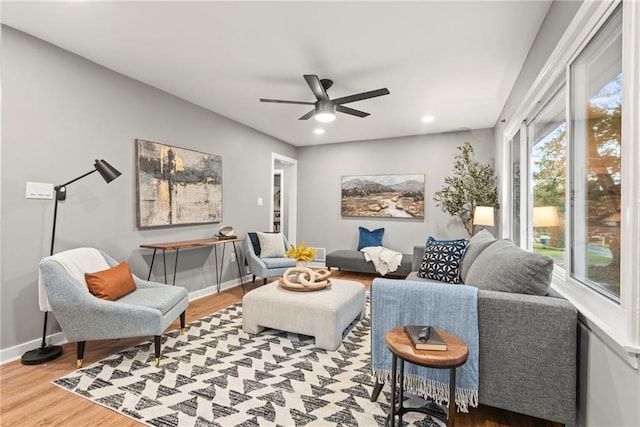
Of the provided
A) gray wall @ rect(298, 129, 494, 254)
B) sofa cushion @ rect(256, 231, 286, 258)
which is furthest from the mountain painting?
sofa cushion @ rect(256, 231, 286, 258)

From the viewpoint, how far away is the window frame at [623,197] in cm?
105

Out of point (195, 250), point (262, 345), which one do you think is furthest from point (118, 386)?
point (195, 250)

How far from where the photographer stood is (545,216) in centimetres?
253

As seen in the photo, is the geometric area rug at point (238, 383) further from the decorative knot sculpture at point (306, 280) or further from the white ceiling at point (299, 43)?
the white ceiling at point (299, 43)

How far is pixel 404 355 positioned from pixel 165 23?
2.75m

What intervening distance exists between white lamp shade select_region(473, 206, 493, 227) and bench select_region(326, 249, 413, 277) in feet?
4.24

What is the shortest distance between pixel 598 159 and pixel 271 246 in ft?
12.7

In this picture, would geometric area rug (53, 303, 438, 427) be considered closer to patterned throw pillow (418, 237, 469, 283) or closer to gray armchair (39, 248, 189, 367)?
gray armchair (39, 248, 189, 367)

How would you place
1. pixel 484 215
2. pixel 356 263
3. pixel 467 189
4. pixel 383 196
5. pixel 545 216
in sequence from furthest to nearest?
pixel 383 196, pixel 356 263, pixel 467 189, pixel 484 215, pixel 545 216

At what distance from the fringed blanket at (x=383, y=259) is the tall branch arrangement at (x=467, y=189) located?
1196 mm

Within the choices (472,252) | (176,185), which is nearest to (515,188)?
(472,252)

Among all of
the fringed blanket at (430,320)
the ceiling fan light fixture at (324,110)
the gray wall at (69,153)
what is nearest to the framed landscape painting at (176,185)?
the gray wall at (69,153)

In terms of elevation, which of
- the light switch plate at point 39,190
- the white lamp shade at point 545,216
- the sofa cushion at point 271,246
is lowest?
the sofa cushion at point 271,246

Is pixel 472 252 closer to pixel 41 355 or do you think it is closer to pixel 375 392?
pixel 375 392
